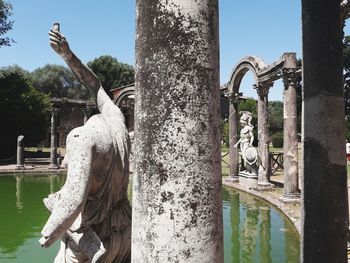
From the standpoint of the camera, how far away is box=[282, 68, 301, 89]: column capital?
12.4 meters

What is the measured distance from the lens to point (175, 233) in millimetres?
1900

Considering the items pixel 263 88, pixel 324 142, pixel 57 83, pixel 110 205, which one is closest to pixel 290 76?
pixel 263 88

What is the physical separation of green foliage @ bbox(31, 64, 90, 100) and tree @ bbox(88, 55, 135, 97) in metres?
5.74

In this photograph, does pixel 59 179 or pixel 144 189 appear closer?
pixel 144 189

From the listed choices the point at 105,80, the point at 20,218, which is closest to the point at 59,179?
the point at 20,218

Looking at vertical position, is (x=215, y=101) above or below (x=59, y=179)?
above

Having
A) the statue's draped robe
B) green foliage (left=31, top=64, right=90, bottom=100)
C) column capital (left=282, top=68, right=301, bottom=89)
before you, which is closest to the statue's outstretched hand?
the statue's draped robe

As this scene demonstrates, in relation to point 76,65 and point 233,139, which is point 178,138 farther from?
point 233,139

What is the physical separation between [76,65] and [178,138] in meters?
1.32

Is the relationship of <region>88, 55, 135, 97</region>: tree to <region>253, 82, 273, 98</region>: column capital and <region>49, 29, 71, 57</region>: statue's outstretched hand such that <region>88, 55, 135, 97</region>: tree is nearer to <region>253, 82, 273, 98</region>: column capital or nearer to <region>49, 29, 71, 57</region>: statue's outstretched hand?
<region>253, 82, 273, 98</region>: column capital

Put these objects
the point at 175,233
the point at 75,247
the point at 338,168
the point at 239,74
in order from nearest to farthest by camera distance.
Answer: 1. the point at 175,233
2. the point at 75,247
3. the point at 338,168
4. the point at 239,74

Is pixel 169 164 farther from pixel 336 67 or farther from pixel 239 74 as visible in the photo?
pixel 239 74

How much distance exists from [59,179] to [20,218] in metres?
9.14

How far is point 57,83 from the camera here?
60094 mm
